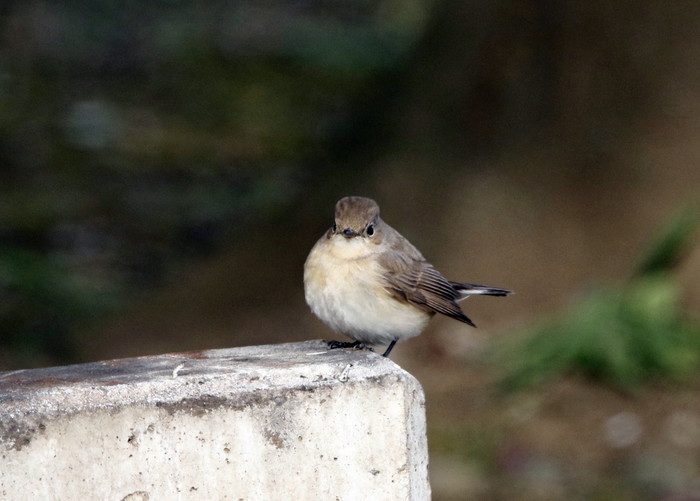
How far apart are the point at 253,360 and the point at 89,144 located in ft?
27.1

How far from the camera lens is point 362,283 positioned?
4.20m

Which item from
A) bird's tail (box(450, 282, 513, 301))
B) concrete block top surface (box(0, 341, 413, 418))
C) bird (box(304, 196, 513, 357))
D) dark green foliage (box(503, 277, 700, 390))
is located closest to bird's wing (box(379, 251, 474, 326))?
bird (box(304, 196, 513, 357))

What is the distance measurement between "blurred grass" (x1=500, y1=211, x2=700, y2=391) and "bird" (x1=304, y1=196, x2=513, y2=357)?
6.15 ft

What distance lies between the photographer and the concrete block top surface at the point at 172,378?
2.70m

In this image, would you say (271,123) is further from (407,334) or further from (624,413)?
(407,334)

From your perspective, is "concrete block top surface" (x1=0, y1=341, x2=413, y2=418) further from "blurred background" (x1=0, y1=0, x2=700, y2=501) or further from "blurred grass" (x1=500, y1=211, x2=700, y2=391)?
"blurred grass" (x1=500, y1=211, x2=700, y2=391)

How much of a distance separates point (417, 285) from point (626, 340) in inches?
87.0

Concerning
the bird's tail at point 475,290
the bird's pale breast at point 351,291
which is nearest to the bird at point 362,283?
the bird's pale breast at point 351,291

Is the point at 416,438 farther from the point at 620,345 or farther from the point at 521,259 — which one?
the point at 521,259

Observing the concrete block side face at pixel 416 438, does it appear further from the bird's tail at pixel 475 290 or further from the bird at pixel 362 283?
the bird's tail at pixel 475 290

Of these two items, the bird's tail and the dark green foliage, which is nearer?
the bird's tail

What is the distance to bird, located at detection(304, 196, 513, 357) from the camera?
13.7ft

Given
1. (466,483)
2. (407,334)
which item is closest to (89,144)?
(466,483)

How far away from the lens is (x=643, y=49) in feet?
21.6
